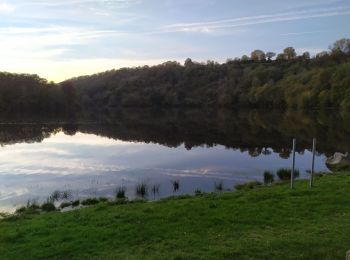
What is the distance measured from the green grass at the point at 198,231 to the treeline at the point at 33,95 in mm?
99137

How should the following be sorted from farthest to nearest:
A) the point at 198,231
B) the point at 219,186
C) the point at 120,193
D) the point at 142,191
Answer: the point at 219,186 → the point at 142,191 → the point at 120,193 → the point at 198,231

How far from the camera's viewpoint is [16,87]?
110 m

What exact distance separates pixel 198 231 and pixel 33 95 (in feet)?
350

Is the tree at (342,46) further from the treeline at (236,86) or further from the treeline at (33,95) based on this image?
the treeline at (33,95)

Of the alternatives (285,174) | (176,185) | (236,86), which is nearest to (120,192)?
(176,185)

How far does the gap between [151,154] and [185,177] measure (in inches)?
434

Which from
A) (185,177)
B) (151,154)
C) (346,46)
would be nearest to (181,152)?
A: (151,154)

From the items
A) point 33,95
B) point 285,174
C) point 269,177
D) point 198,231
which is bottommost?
point 269,177

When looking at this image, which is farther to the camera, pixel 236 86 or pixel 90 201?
pixel 236 86

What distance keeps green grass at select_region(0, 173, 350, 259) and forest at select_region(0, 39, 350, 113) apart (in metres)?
92.4

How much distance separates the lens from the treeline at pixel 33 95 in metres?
108

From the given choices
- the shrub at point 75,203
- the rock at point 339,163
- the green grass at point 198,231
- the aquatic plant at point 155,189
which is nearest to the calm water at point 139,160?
the aquatic plant at point 155,189

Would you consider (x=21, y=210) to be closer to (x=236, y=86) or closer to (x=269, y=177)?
(x=269, y=177)

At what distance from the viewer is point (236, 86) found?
513 feet
